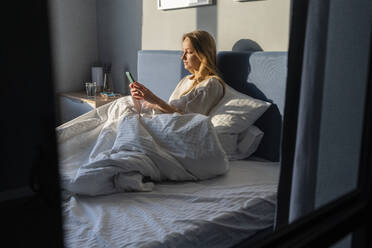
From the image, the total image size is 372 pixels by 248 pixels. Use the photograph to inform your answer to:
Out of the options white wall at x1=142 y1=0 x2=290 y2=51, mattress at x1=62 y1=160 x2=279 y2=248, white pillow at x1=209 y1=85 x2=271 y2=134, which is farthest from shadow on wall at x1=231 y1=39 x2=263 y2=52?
mattress at x1=62 y1=160 x2=279 y2=248

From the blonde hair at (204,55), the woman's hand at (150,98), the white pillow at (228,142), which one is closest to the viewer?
the white pillow at (228,142)

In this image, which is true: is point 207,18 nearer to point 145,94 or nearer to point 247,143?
point 145,94

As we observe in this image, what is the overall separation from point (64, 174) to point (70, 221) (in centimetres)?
37

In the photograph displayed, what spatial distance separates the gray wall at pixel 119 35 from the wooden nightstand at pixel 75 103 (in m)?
0.37

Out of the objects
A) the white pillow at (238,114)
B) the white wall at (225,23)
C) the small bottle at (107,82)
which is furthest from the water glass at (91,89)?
the white pillow at (238,114)

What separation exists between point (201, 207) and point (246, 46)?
1.29m

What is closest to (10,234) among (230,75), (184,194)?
(184,194)

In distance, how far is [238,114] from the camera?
1.92 meters

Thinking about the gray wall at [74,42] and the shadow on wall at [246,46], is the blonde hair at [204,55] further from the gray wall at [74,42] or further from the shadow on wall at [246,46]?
the gray wall at [74,42]

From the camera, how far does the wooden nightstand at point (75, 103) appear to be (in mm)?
2969

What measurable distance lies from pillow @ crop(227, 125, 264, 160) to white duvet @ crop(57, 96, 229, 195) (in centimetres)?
32

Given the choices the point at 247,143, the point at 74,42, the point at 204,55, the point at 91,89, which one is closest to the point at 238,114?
the point at 247,143

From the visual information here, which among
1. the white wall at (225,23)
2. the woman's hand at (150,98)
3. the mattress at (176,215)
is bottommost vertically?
the mattress at (176,215)

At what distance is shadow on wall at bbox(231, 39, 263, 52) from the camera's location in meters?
2.21
